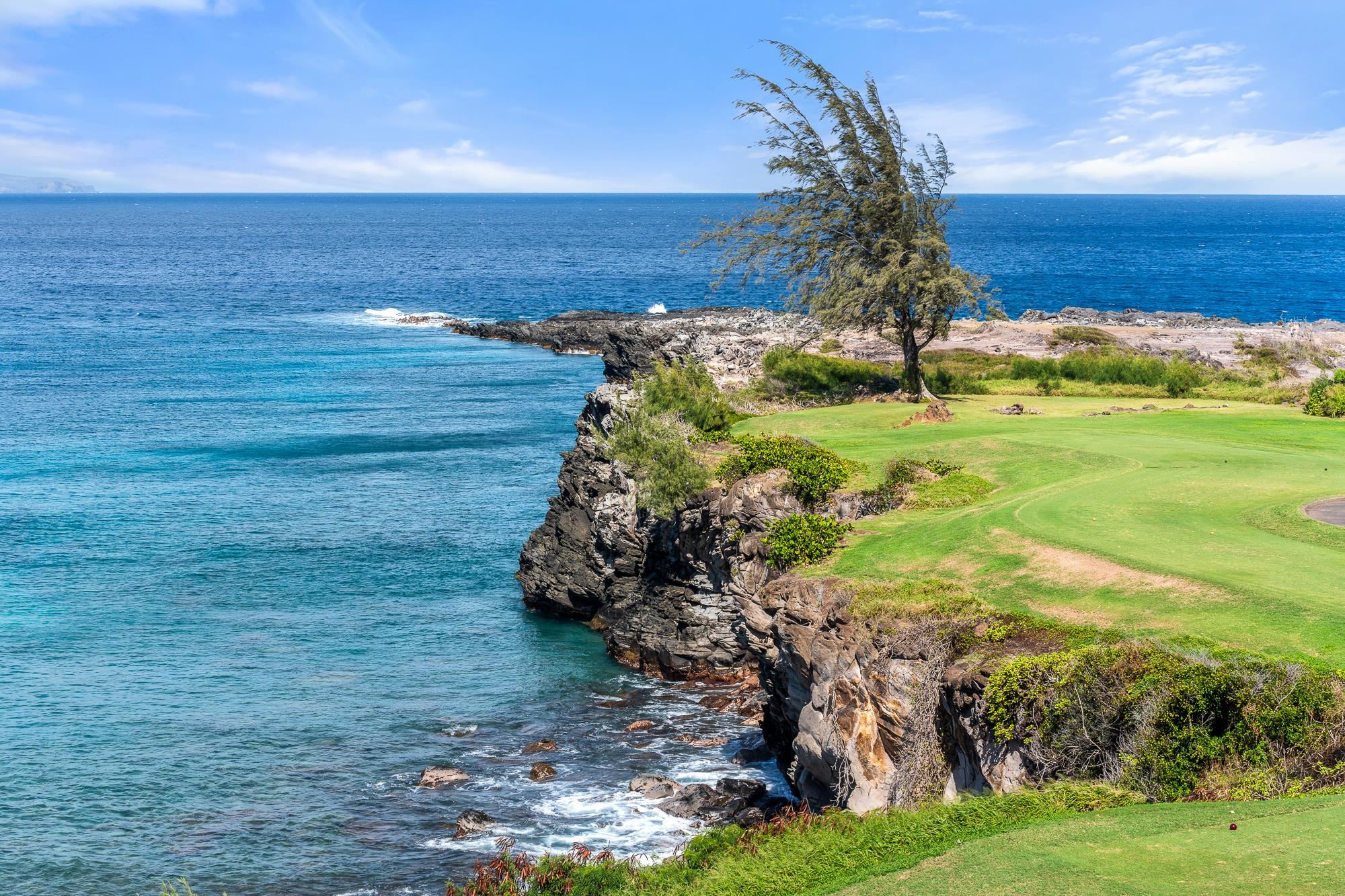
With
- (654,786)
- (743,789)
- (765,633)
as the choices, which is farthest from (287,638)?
(765,633)

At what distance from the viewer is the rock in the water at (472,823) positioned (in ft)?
74.5

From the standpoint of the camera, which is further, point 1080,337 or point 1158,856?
point 1080,337

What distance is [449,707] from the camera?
99.0 ft

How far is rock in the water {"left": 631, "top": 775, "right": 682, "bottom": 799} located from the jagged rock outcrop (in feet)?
14.9

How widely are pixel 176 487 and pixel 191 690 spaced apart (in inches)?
892

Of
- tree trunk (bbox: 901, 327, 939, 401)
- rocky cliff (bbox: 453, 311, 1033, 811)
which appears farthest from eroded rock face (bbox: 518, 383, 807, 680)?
tree trunk (bbox: 901, 327, 939, 401)

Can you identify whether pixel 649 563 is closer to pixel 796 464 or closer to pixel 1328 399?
pixel 796 464

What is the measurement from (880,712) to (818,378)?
81.8 feet

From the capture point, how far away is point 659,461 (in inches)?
1215

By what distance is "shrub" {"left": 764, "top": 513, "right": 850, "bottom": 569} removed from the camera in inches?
859

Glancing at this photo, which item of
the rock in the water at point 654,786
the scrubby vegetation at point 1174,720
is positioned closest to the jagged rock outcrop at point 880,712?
the scrubby vegetation at point 1174,720

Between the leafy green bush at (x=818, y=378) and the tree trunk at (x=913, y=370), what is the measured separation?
170 centimetres

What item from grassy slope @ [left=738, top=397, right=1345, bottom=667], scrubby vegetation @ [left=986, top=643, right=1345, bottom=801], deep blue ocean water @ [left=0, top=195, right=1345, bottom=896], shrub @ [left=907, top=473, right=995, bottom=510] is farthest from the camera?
shrub @ [left=907, top=473, right=995, bottom=510]

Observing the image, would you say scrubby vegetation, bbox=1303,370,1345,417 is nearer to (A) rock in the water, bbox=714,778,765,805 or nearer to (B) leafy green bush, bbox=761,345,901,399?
(B) leafy green bush, bbox=761,345,901,399
